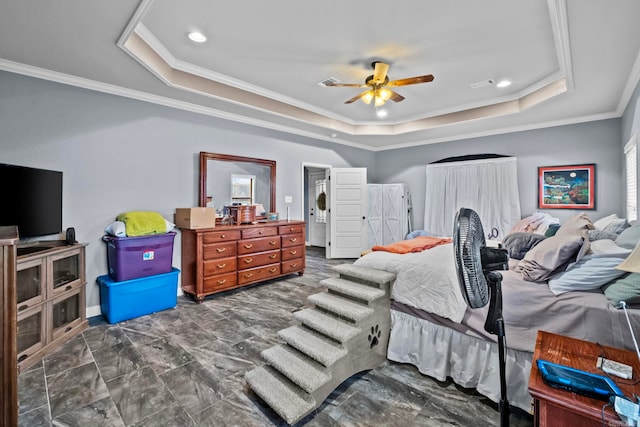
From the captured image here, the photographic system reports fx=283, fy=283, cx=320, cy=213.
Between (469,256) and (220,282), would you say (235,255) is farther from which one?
(469,256)

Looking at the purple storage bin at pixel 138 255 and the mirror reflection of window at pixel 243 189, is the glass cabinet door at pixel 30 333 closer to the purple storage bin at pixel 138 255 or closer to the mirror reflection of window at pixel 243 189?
the purple storage bin at pixel 138 255

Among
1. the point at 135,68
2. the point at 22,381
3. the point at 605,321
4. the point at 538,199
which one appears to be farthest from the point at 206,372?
the point at 538,199

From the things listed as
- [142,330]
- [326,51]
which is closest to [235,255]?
[142,330]

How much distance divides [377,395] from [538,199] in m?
4.58

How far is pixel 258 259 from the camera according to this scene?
423cm

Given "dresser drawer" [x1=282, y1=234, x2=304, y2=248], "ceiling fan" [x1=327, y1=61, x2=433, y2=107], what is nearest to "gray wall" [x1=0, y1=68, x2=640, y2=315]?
"dresser drawer" [x1=282, y1=234, x2=304, y2=248]

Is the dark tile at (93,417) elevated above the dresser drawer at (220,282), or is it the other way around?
the dresser drawer at (220,282)

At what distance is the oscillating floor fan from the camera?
1.41 meters

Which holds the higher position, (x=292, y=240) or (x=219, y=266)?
(x=292, y=240)

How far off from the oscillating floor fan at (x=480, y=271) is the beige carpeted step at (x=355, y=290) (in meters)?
0.91

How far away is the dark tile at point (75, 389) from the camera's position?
1861mm

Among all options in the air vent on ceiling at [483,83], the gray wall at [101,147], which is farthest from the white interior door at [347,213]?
the air vent on ceiling at [483,83]

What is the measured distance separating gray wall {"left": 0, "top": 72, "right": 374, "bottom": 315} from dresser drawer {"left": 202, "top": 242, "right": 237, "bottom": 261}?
525 mm

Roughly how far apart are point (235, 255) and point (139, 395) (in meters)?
2.10
